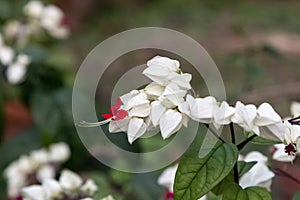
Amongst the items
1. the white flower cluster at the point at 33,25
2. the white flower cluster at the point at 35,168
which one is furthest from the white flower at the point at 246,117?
the white flower cluster at the point at 33,25

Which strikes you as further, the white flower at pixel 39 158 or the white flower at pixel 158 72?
the white flower at pixel 39 158

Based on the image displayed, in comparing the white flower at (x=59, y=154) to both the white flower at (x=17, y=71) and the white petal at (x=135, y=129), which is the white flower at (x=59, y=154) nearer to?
the white flower at (x=17, y=71)

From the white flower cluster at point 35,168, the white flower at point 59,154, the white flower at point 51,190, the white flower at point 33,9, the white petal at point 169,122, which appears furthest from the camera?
the white flower at point 33,9

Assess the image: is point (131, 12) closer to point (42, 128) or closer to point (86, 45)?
point (86, 45)

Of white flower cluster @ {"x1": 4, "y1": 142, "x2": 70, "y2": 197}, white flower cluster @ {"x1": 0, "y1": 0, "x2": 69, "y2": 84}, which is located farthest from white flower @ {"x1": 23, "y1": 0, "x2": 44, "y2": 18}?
white flower cluster @ {"x1": 4, "y1": 142, "x2": 70, "y2": 197}

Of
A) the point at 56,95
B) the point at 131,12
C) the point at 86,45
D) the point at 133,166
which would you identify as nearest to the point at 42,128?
the point at 56,95

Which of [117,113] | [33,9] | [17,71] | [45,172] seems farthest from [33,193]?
[33,9]
